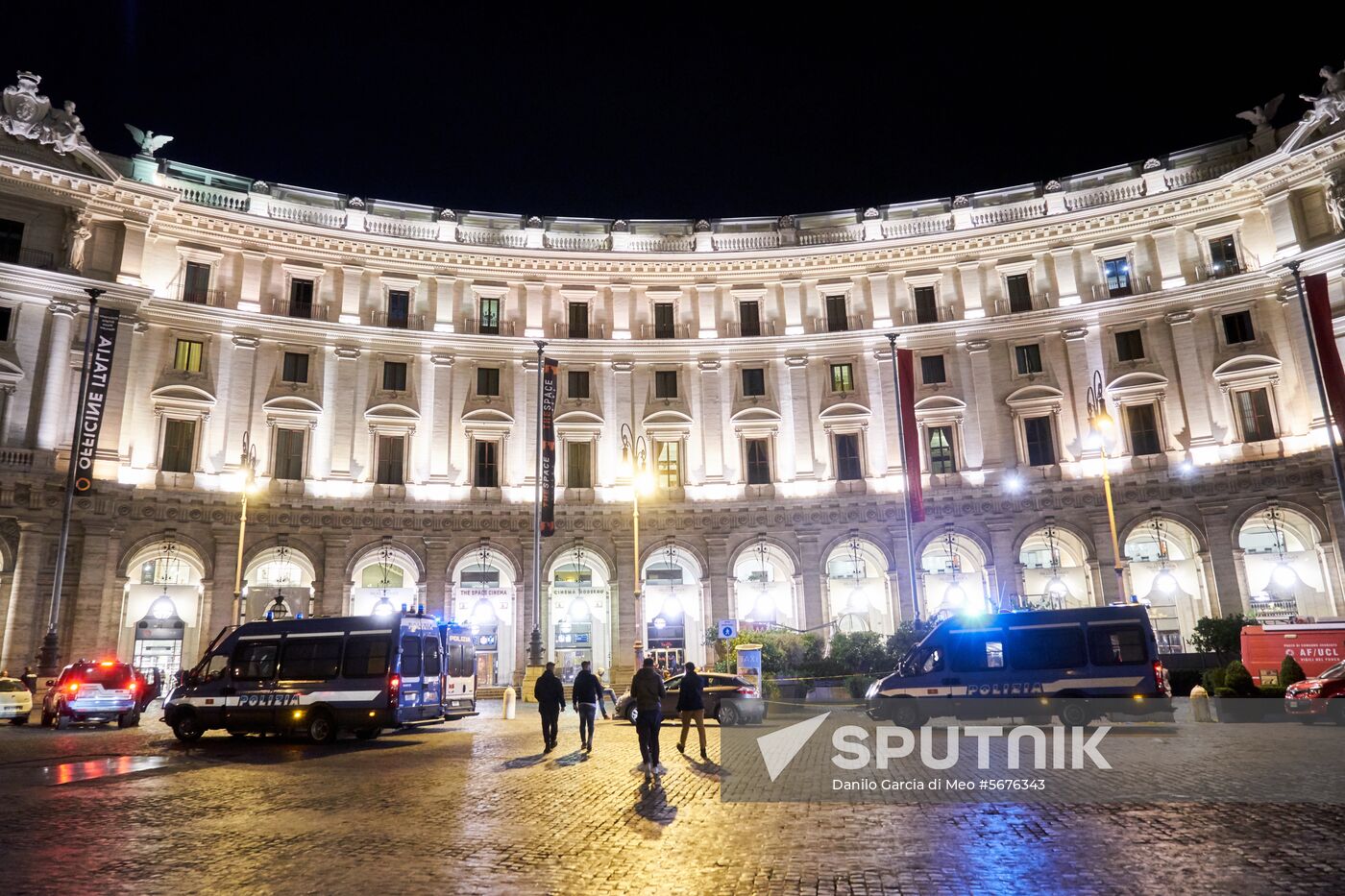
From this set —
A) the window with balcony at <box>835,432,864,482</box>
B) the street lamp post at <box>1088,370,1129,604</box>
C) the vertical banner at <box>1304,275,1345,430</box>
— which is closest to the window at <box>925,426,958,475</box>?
the window with balcony at <box>835,432,864,482</box>

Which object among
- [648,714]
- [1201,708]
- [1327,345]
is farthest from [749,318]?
[648,714]

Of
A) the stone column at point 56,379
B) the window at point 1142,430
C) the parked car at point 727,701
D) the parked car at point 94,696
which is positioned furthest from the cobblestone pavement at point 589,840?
the window at point 1142,430

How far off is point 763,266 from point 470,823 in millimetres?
35596

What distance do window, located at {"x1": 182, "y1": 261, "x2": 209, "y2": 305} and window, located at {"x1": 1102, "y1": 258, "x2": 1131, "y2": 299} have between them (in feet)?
126

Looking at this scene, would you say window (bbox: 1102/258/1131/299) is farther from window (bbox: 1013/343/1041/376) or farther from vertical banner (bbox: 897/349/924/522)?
vertical banner (bbox: 897/349/924/522)

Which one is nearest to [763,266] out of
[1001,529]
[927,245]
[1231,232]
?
[927,245]

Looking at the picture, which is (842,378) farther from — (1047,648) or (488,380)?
(1047,648)

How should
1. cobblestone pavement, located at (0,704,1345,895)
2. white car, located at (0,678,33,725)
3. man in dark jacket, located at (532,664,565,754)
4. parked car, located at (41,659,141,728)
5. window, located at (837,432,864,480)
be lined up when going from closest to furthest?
cobblestone pavement, located at (0,704,1345,895), man in dark jacket, located at (532,664,565,754), parked car, located at (41,659,141,728), white car, located at (0,678,33,725), window, located at (837,432,864,480)

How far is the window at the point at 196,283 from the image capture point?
37719 mm

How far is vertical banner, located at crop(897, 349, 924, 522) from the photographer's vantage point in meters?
36.2

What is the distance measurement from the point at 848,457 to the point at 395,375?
20305 millimetres

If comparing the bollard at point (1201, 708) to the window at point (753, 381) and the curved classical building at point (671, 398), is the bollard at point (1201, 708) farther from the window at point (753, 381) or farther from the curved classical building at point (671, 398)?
the window at point (753, 381)

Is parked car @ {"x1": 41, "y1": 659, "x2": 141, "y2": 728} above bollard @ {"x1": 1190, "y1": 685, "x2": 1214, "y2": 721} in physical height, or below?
above

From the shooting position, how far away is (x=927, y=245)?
4147cm
